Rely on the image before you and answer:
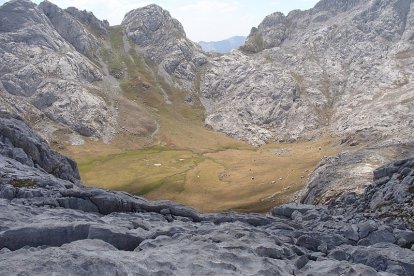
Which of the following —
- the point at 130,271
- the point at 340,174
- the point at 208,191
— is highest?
the point at 130,271

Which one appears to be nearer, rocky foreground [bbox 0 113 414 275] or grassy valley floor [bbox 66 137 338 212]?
rocky foreground [bbox 0 113 414 275]

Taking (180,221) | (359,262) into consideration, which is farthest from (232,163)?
(359,262)

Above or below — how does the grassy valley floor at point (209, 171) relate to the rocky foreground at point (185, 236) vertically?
below

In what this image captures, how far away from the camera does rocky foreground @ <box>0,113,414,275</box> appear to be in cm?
2577

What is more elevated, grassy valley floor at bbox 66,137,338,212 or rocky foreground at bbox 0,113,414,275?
rocky foreground at bbox 0,113,414,275

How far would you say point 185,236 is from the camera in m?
32.9

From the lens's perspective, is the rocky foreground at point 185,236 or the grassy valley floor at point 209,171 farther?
the grassy valley floor at point 209,171

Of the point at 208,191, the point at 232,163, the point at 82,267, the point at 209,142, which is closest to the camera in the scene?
the point at 82,267

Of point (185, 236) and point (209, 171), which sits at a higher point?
point (185, 236)

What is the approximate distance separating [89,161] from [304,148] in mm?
85864

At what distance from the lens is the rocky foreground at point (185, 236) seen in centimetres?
2577

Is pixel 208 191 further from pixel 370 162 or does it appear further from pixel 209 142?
pixel 209 142

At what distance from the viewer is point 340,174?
7881 centimetres

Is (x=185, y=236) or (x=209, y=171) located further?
(x=209, y=171)
